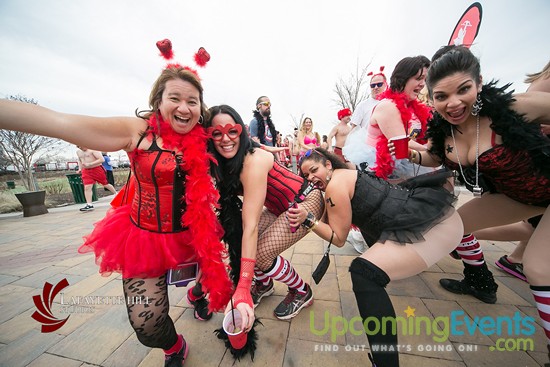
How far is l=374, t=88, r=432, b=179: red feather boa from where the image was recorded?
81.9 inches

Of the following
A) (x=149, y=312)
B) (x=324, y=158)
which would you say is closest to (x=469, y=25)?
(x=324, y=158)

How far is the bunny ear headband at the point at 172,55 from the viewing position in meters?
1.58

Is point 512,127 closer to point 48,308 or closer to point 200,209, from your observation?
point 200,209

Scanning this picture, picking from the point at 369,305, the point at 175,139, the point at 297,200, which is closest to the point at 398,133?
the point at 297,200

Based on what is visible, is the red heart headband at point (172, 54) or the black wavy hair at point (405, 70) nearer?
the red heart headband at point (172, 54)

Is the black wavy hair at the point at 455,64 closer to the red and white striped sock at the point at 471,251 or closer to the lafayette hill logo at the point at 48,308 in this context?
the red and white striped sock at the point at 471,251

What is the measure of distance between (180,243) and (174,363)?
76 cm

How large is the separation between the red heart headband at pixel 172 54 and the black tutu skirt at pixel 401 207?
4.98ft

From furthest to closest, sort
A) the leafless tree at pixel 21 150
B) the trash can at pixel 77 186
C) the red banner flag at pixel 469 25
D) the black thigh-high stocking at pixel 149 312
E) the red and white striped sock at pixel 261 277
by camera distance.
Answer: the leafless tree at pixel 21 150 → the trash can at pixel 77 186 → the red banner flag at pixel 469 25 → the red and white striped sock at pixel 261 277 → the black thigh-high stocking at pixel 149 312

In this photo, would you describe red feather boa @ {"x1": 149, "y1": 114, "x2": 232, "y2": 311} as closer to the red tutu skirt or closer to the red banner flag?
the red tutu skirt

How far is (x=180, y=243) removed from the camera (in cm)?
156

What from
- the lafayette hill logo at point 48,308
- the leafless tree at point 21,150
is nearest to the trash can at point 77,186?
the leafless tree at point 21,150

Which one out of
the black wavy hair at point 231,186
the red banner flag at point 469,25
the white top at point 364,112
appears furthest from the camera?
the red banner flag at point 469,25

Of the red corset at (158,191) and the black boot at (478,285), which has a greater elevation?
the red corset at (158,191)
